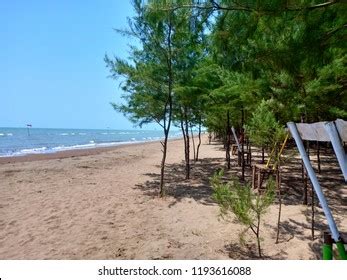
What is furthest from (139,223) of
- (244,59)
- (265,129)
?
(244,59)

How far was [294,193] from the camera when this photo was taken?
30.2 ft

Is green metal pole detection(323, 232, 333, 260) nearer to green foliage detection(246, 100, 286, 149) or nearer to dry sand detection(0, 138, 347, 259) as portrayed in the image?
dry sand detection(0, 138, 347, 259)

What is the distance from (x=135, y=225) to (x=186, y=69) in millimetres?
4895

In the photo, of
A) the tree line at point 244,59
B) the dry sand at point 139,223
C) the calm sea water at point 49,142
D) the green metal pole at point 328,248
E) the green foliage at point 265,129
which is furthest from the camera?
the calm sea water at point 49,142

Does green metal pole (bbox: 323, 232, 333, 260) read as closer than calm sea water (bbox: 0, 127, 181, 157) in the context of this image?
Yes

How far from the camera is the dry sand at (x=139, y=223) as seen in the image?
5.31 m

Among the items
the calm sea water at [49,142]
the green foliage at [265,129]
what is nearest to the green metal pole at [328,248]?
the green foliage at [265,129]

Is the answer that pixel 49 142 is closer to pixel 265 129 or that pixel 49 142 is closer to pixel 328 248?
pixel 265 129

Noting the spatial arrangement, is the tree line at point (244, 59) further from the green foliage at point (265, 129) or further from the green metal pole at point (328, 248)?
the green metal pole at point (328, 248)

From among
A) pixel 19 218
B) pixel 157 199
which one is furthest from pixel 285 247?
pixel 19 218

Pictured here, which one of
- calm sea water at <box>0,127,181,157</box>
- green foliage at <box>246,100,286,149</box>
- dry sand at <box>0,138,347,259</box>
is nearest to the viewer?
dry sand at <box>0,138,347,259</box>

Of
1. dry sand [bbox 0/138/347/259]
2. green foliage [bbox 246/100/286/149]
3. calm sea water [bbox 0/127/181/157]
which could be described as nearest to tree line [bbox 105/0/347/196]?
green foliage [bbox 246/100/286/149]

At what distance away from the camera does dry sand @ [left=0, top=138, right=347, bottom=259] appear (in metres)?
5.31

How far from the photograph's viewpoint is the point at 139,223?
6922mm
